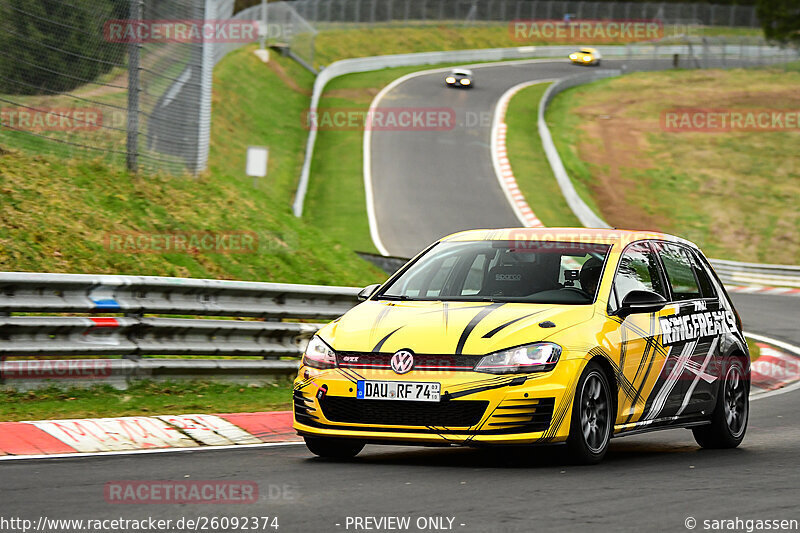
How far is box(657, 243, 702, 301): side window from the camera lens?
9.23 m

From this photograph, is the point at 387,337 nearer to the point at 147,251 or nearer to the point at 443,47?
the point at 147,251

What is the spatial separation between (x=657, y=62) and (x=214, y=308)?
216 ft

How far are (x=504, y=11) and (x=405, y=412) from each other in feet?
267

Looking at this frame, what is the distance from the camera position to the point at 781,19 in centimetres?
7925

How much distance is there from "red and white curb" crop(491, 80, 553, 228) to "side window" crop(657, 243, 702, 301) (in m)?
25.2

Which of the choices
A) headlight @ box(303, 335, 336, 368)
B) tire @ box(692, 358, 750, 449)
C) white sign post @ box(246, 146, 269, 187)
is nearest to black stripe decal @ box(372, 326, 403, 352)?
headlight @ box(303, 335, 336, 368)

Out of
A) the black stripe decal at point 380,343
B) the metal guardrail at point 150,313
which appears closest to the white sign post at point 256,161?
the metal guardrail at point 150,313

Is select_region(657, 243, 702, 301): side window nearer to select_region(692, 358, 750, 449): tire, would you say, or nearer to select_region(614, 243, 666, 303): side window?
select_region(614, 243, 666, 303): side window

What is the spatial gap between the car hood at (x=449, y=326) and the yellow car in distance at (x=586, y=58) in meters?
67.5

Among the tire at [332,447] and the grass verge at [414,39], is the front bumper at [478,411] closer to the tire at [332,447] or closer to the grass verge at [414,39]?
the tire at [332,447]

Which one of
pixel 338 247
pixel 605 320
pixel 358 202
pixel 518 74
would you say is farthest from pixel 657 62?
pixel 605 320

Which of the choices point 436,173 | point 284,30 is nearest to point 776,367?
point 436,173

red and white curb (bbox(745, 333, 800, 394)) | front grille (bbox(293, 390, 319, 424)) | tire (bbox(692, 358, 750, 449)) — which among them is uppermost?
front grille (bbox(293, 390, 319, 424))

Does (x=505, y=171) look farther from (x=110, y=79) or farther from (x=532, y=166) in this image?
(x=110, y=79)
